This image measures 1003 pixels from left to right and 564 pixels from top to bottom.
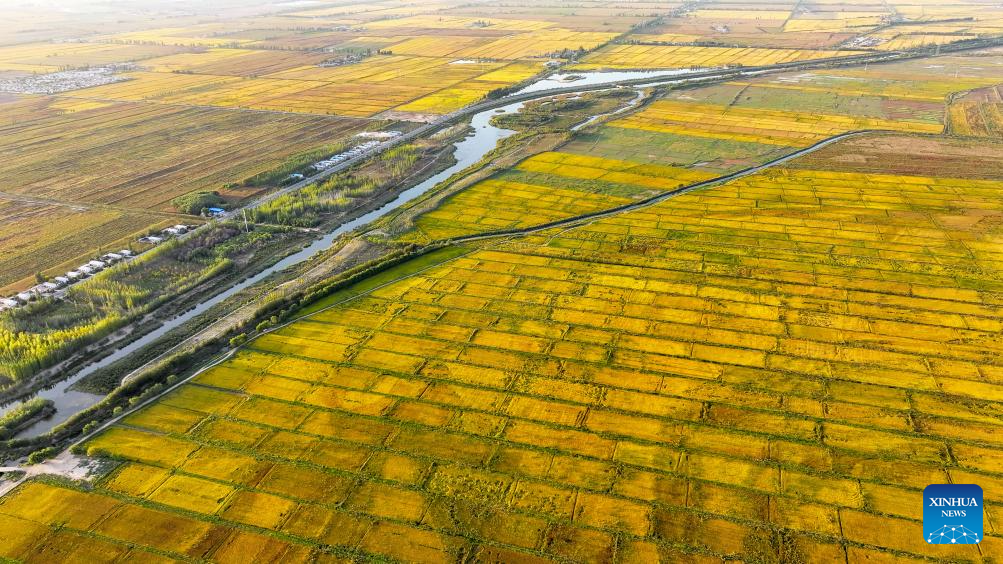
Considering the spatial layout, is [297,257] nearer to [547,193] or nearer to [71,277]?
[71,277]

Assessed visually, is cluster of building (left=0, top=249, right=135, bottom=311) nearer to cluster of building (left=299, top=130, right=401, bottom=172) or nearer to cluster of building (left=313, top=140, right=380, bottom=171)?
cluster of building (left=313, top=140, right=380, bottom=171)

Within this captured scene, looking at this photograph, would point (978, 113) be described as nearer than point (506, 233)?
No

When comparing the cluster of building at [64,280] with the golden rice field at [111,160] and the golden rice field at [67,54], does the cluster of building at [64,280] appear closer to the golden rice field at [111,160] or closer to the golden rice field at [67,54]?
the golden rice field at [111,160]

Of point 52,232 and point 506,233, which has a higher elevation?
point 52,232

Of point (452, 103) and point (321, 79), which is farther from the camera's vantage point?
point (321, 79)

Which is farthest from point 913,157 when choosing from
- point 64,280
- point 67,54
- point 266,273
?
point 67,54

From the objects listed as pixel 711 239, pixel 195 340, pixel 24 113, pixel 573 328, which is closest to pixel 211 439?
pixel 195 340

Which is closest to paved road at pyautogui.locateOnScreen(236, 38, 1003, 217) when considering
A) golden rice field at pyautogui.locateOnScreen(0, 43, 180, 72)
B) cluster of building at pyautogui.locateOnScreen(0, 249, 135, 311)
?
→ cluster of building at pyautogui.locateOnScreen(0, 249, 135, 311)

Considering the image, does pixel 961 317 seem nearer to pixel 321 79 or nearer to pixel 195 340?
pixel 195 340
